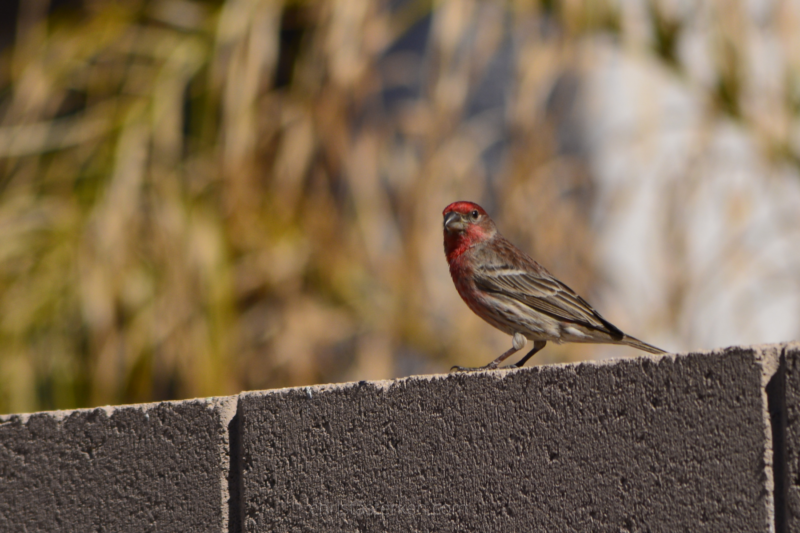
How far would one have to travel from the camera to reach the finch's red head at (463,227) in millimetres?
3639

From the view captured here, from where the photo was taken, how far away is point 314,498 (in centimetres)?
244

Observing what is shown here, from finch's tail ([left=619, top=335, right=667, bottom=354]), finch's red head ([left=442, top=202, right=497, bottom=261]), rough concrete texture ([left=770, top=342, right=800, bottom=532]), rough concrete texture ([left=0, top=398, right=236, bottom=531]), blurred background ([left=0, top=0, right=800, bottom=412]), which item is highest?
blurred background ([left=0, top=0, right=800, bottom=412])

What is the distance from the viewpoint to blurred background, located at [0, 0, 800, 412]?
5340 mm

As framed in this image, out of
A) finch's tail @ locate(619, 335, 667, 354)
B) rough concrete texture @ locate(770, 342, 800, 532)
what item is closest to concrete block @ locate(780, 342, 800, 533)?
rough concrete texture @ locate(770, 342, 800, 532)

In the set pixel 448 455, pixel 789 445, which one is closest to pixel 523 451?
pixel 448 455

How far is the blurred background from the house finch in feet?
6.04

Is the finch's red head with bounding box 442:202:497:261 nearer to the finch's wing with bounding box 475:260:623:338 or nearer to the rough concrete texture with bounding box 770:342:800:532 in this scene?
the finch's wing with bounding box 475:260:623:338

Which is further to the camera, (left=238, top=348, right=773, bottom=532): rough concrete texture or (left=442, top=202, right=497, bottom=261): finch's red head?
(left=442, top=202, right=497, bottom=261): finch's red head

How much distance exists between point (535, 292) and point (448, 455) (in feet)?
4.48

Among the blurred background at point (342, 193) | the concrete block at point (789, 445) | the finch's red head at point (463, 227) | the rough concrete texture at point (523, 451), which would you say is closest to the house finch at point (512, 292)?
the finch's red head at point (463, 227)

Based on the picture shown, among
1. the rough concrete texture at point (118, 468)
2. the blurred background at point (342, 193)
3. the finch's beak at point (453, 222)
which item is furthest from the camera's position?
the blurred background at point (342, 193)

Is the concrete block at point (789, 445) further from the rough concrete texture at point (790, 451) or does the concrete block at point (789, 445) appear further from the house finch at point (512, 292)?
the house finch at point (512, 292)

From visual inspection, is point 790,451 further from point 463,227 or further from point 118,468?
point 463,227

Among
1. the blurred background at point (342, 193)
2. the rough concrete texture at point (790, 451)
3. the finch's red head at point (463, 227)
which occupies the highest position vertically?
the blurred background at point (342, 193)
